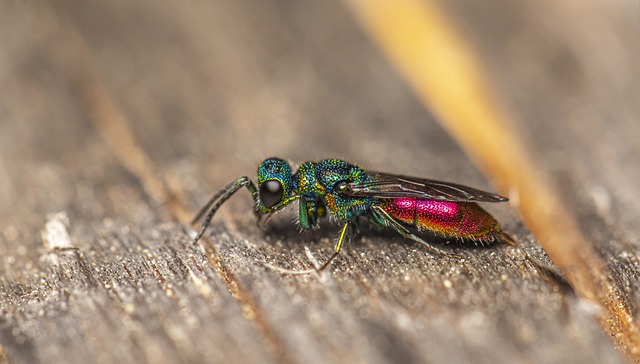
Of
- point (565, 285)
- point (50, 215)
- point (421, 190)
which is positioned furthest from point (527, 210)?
point (50, 215)

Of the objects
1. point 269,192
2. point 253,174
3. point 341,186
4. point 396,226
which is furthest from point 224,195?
point 396,226

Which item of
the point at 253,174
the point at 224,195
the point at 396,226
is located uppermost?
the point at 253,174

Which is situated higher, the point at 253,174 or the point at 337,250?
the point at 253,174

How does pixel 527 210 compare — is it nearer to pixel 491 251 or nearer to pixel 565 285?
pixel 491 251

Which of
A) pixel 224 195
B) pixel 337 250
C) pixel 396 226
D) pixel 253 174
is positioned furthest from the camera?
pixel 253 174

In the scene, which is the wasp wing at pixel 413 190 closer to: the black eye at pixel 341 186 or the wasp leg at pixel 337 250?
the black eye at pixel 341 186

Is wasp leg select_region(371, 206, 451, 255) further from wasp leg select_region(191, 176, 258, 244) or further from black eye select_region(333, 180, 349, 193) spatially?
wasp leg select_region(191, 176, 258, 244)

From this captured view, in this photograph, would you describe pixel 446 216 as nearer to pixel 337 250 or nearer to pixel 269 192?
pixel 337 250
